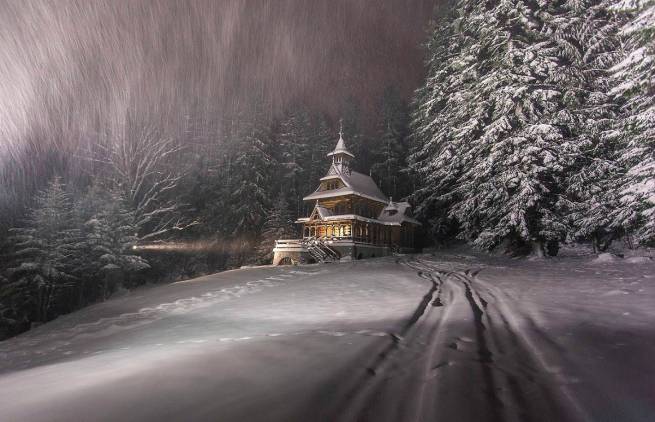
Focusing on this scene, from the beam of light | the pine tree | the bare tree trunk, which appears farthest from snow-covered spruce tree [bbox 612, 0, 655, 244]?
the beam of light

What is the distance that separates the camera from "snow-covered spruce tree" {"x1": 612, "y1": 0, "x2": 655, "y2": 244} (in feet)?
41.8

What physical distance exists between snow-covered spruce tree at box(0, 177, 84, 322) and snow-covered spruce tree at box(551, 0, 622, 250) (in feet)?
111

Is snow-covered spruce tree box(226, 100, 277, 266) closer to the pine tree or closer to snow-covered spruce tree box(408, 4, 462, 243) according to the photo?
snow-covered spruce tree box(408, 4, 462, 243)

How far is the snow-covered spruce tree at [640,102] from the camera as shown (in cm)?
1273

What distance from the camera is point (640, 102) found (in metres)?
15.0

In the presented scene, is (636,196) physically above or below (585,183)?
below

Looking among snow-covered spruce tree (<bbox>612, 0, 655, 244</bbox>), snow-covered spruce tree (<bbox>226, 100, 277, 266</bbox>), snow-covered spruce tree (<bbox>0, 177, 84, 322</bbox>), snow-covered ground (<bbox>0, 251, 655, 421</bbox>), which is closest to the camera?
snow-covered ground (<bbox>0, 251, 655, 421</bbox>)

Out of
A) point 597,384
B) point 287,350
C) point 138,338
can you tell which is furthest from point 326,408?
point 138,338

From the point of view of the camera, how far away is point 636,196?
1430 cm

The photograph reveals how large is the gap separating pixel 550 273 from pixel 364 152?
160 feet

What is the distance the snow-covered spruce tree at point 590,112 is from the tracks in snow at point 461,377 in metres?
16.2

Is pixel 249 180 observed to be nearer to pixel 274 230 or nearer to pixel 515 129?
pixel 274 230

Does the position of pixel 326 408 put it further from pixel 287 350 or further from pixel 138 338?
pixel 138 338

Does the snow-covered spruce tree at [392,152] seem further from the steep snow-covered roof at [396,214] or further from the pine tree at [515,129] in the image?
the pine tree at [515,129]
